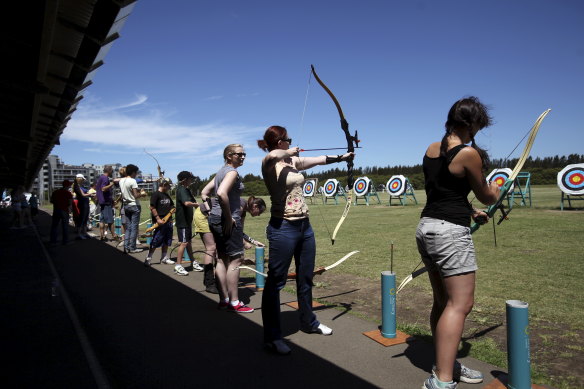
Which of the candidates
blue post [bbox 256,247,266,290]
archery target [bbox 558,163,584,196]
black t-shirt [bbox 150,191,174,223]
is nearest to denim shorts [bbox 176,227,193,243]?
black t-shirt [bbox 150,191,174,223]

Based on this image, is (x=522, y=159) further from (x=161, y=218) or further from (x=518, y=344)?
(x=161, y=218)

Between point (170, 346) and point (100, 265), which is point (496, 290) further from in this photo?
point (100, 265)

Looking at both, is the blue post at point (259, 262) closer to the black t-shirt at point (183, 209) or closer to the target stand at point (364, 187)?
the black t-shirt at point (183, 209)

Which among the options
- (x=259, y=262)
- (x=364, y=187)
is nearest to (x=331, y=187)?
(x=364, y=187)

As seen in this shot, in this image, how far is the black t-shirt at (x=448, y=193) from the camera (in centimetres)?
216

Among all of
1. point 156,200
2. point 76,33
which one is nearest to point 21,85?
point 76,33

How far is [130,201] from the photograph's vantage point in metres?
7.53

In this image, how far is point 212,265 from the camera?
485 centimetres

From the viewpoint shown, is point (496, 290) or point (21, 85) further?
point (21, 85)

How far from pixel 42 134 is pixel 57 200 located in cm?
331

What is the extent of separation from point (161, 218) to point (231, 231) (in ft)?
10.8

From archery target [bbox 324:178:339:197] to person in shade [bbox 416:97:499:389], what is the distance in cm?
2285

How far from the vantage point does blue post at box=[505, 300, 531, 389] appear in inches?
80.4

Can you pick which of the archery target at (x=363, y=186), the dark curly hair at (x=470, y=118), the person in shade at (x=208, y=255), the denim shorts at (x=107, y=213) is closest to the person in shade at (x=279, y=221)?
the dark curly hair at (x=470, y=118)
